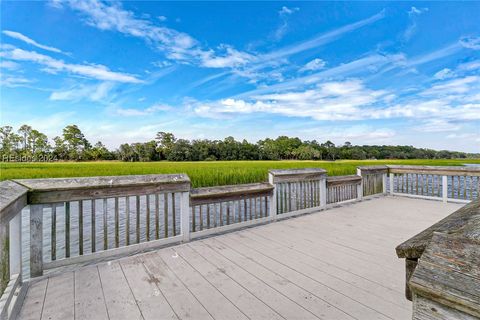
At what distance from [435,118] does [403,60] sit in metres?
7.79

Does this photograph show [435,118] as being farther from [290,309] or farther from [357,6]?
[290,309]

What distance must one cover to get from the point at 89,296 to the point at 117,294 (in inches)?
8.8

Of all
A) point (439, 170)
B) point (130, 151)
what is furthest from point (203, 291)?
point (130, 151)

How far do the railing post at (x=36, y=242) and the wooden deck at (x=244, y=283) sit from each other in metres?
0.15

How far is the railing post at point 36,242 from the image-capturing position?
7.47ft

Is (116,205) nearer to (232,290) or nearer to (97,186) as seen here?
(97,186)

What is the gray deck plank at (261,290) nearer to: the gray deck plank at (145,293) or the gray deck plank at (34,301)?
Answer: the gray deck plank at (145,293)

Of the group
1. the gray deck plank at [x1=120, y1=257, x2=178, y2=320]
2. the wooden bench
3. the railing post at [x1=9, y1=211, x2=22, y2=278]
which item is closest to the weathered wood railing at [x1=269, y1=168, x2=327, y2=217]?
the gray deck plank at [x1=120, y1=257, x2=178, y2=320]

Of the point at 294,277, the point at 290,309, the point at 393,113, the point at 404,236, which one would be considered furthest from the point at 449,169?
the point at 393,113

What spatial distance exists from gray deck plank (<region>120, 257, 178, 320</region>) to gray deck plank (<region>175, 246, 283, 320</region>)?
462 millimetres

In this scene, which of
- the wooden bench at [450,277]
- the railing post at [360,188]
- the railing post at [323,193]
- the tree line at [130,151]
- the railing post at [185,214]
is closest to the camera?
the wooden bench at [450,277]

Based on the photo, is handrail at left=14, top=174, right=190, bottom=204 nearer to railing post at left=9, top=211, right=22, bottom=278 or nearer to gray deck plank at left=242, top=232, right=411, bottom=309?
railing post at left=9, top=211, right=22, bottom=278

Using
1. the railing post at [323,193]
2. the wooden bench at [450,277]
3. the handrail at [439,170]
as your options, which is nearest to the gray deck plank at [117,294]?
the wooden bench at [450,277]

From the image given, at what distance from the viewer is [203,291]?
2055 mm
